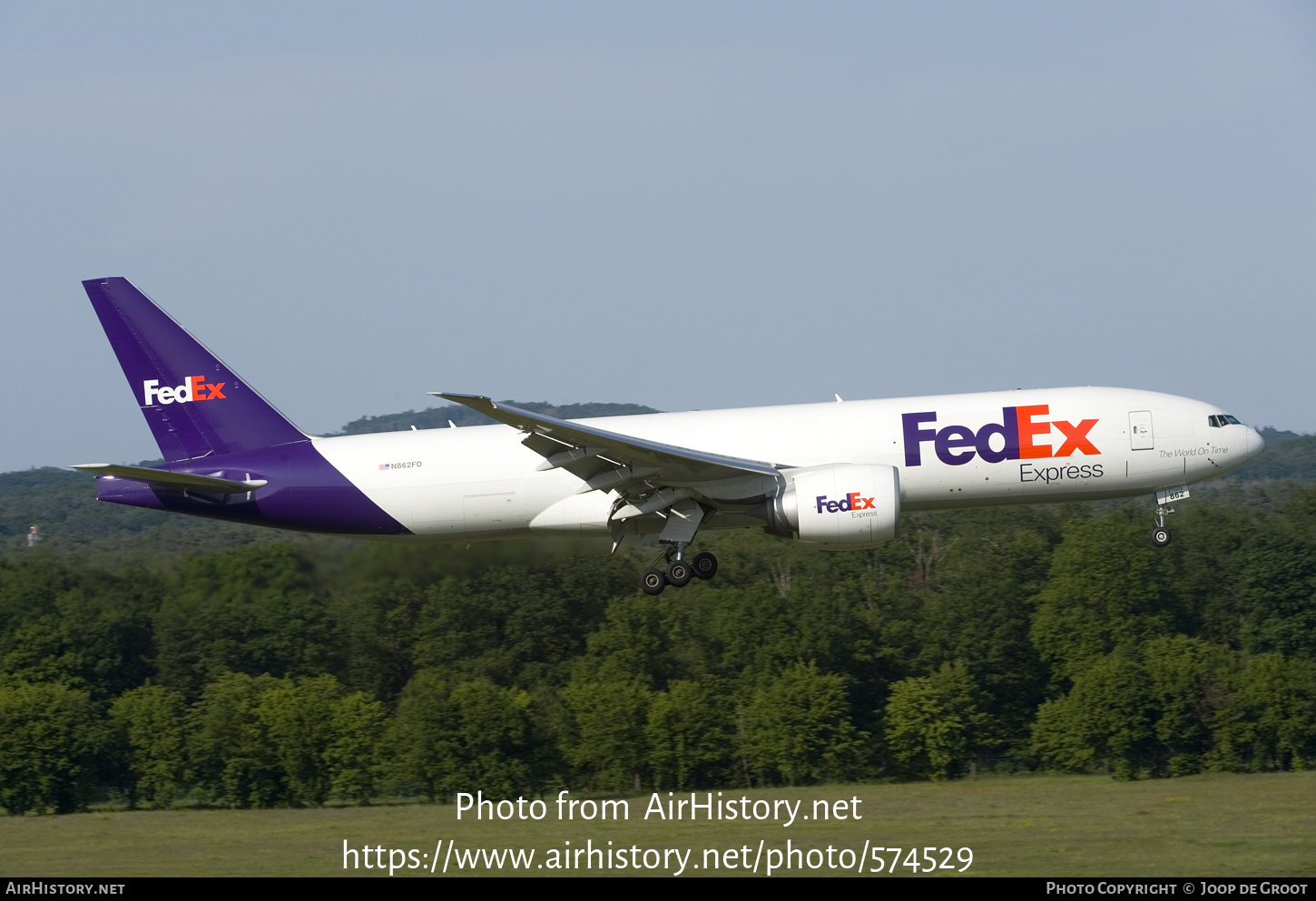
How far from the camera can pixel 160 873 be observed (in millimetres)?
31000

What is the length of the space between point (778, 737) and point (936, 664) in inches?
488

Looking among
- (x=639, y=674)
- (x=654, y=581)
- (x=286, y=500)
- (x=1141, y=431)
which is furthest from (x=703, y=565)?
(x=639, y=674)

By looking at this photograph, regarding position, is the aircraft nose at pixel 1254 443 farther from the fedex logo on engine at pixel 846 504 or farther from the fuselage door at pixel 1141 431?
→ the fedex logo on engine at pixel 846 504

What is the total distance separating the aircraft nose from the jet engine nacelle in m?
7.94

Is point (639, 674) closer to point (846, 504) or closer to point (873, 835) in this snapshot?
point (873, 835)

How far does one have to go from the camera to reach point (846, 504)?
29.3 m

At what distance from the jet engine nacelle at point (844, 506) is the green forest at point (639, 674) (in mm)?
17301

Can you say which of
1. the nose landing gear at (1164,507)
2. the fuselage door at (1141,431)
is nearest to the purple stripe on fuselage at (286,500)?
the fuselage door at (1141,431)

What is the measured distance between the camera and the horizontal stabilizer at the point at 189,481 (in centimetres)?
3039

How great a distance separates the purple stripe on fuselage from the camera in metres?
31.4

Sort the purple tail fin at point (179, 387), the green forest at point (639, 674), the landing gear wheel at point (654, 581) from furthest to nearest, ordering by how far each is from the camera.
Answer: the green forest at point (639, 674), the purple tail fin at point (179, 387), the landing gear wheel at point (654, 581)

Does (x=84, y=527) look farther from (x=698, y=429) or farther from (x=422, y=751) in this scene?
(x=698, y=429)

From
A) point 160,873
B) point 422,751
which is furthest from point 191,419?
point 422,751

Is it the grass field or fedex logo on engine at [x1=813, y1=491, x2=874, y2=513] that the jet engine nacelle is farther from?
the grass field
